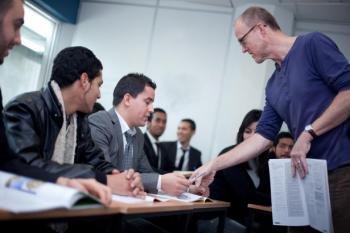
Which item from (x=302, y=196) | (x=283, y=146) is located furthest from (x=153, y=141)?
(x=302, y=196)

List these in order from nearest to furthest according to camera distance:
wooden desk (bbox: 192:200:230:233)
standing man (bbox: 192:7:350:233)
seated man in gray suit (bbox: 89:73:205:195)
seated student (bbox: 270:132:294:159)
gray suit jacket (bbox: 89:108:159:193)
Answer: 1. standing man (bbox: 192:7:350:233)
2. wooden desk (bbox: 192:200:230:233)
3. seated man in gray suit (bbox: 89:73:205:195)
4. gray suit jacket (bbox: 89:108:159:193)
5. seated student (bbox: 270:132:294:159)

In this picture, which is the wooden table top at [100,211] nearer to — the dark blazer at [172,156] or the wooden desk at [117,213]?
the wooden desk at [117,213]

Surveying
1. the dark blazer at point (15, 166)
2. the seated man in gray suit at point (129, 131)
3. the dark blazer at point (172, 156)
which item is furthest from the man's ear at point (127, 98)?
the dark blazer at point (172, 156)

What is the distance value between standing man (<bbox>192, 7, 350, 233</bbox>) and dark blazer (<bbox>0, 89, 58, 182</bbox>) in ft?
3.01

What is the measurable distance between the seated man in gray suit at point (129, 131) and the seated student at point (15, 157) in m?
0.70

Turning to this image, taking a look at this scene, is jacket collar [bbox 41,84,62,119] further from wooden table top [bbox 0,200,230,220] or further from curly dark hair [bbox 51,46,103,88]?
wooden table top [bbox 0,200,230,220]

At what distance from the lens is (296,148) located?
4.66 feet

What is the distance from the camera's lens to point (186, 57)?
5266 mm

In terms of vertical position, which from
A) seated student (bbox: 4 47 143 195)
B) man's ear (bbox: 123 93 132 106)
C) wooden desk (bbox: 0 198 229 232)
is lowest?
wooden desk (bbox: 0 198 229 232)

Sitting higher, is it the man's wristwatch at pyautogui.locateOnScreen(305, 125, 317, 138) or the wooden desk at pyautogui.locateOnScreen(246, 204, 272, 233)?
the man's wristwatch at pyautogui.locateOnScreen(305, 125, 317, 138)

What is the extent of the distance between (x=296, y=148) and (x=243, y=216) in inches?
58.1

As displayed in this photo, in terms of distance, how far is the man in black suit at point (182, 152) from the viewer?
4.87 meters

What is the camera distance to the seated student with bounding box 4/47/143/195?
4.08 ft

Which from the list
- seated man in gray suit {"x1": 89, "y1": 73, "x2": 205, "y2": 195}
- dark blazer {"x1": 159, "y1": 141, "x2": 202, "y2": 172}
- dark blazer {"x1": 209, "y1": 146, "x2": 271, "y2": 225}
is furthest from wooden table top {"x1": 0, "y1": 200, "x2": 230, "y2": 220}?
dark blazer {"x1": 159, "y1": 141, "x2": 202, "y2": 172}
